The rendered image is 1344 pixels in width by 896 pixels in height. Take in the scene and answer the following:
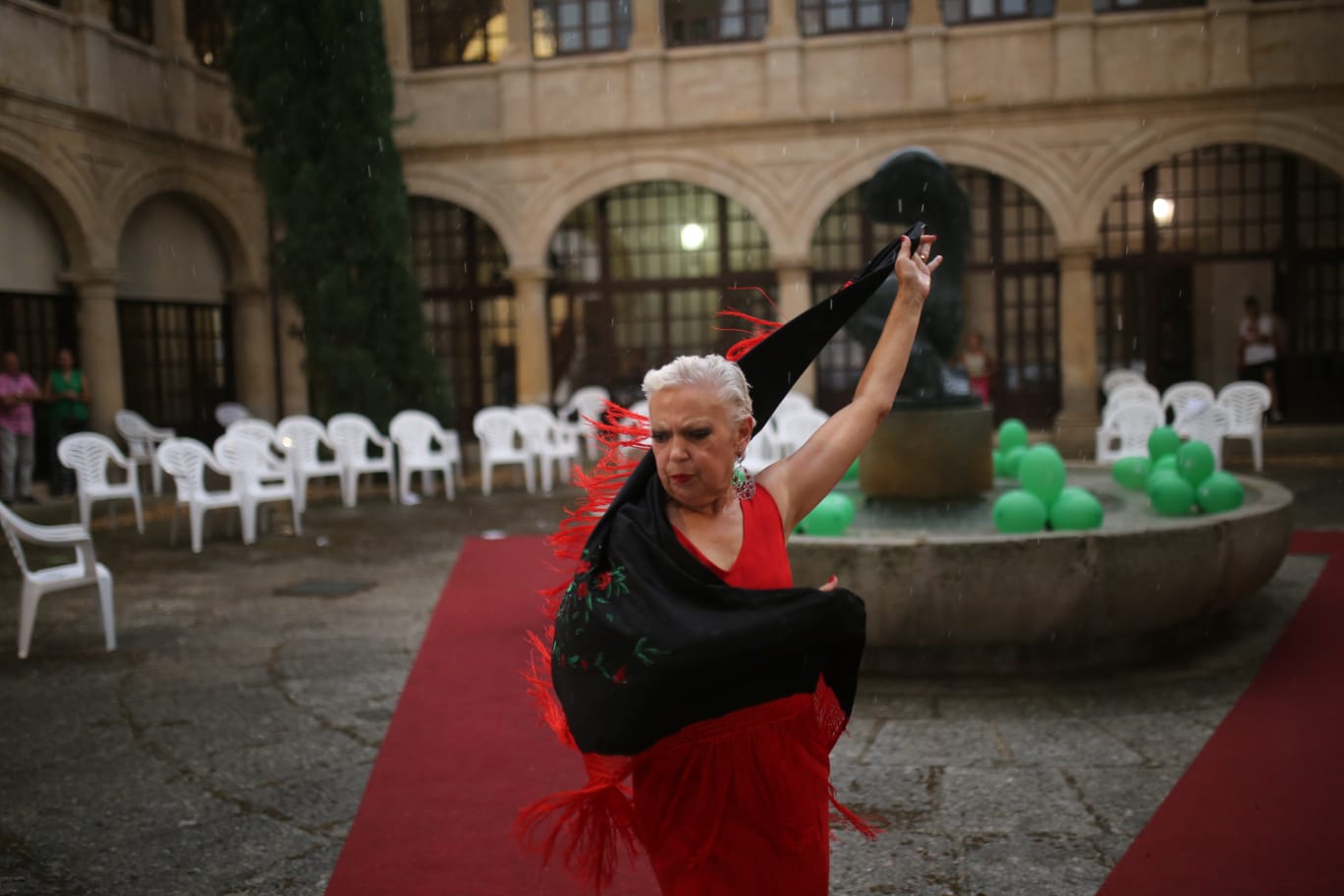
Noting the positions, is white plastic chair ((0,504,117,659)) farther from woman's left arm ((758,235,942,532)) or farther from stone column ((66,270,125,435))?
stone column ((66,270,125,435))

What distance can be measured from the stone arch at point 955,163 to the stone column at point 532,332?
11.4 ft

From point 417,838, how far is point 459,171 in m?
13.6

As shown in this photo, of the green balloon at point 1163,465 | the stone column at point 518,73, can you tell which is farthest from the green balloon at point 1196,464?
the stone column at point 518,73

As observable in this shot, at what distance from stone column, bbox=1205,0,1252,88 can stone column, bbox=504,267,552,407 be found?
28.6 feet

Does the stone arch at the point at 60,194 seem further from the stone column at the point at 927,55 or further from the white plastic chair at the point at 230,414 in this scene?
the stone column at the point at 927,55

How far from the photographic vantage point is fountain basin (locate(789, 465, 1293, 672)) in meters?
4.54

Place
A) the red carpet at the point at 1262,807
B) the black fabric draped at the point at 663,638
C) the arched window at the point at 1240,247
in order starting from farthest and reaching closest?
the arched window at the point at 1240,247
the red carpet at the point at 1262,807
the black fabric draped at the point at 663,638

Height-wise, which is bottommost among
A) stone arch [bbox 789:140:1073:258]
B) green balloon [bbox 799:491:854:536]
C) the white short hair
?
green balloon [bbox 799:491:854:536]

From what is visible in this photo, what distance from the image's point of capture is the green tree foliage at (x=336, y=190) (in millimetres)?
12992

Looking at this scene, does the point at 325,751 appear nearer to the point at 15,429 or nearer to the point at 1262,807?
the point at 1262,807

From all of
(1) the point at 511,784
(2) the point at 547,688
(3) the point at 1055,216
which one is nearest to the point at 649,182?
(3) the point at 1055,216

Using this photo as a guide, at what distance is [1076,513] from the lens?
5.02 metres

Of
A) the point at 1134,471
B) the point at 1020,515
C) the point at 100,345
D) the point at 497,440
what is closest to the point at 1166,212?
the point at 497,440

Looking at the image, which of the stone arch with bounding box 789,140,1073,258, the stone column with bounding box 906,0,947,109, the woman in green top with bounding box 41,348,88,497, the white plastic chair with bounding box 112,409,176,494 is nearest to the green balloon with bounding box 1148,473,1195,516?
the stone arch with bounding box 789,140,1073,258
